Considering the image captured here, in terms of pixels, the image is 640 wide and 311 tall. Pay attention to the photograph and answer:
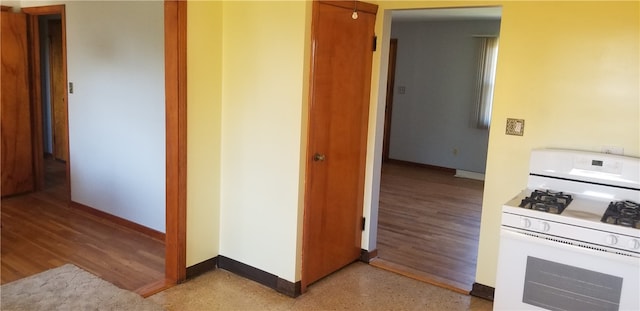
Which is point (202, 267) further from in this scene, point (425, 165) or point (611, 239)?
point (425, 165)

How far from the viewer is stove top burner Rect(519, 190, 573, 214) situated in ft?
8.25

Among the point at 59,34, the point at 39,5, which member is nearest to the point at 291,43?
the point at 39,5

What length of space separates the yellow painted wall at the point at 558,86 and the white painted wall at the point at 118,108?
235cm

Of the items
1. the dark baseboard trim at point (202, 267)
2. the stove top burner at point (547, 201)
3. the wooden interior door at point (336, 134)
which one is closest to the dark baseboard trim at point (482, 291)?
the stove top burner at point (547, 201)

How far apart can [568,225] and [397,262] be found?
1.74m

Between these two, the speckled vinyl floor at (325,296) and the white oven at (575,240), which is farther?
the speckled vinyl floor at (325,296)

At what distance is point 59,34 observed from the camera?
6711 mm

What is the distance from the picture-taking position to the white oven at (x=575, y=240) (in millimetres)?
2281

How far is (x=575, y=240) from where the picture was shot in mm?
2361

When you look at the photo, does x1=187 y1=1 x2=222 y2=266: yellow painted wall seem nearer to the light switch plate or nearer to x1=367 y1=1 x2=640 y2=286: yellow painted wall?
x1=367 y1=1 x2=640 y2=286: yellow painted wall

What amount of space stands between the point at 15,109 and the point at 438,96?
5.68 m

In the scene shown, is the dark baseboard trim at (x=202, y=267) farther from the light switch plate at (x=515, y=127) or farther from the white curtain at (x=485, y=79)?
the white curtain at (x=485, y=79)

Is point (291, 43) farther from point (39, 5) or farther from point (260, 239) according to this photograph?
point (39, 5)

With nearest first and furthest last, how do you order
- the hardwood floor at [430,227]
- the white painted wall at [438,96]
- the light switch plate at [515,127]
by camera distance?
the light switch plate at [515,127] → the hardwood floor at [430,227] → the white painted wall at [438,96]
